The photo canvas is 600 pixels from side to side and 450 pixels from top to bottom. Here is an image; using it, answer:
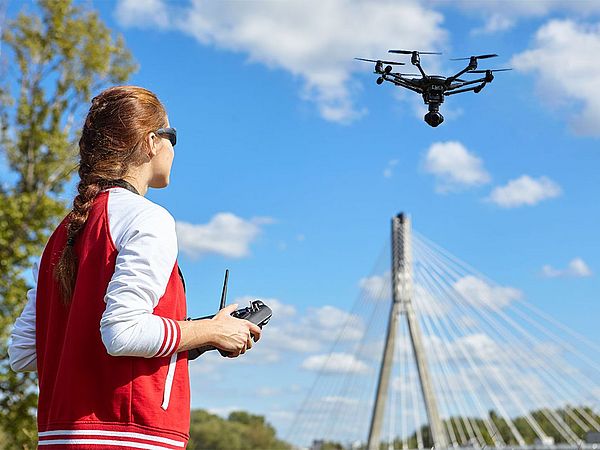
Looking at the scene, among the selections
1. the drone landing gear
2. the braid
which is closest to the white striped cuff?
the braid

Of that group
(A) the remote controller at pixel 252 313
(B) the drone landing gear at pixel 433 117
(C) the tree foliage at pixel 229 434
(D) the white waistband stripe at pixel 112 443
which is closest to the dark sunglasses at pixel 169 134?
(A) the remote controller at pixel 252 313

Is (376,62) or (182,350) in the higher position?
(376,62)

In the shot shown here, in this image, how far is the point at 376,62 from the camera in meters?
2.17

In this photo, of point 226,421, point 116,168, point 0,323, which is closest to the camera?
point 116,168

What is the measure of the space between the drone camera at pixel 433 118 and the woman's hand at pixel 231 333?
25.6 inches

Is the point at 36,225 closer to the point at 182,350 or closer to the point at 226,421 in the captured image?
the point at 182,350

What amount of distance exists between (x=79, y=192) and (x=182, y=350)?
505 millimetres

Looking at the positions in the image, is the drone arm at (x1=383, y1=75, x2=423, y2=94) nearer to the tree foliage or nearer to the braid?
the braid

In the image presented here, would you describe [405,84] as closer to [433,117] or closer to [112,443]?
[433,117]

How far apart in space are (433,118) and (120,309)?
34.1 inches

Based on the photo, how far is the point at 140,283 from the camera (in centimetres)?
191

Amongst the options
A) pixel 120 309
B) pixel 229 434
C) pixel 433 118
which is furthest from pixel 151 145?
pixel 229 434

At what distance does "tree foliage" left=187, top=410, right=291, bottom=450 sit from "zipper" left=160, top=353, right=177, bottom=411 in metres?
51.4

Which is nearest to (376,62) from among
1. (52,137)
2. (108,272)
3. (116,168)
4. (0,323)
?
(116,168)
